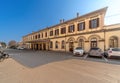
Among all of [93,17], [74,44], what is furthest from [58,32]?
[93,17]

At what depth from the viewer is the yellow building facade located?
19.8m

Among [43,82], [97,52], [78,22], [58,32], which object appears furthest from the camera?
[58,32]

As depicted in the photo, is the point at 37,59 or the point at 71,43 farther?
the point at 71,43

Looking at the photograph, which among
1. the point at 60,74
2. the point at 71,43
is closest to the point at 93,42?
the point at 71,43

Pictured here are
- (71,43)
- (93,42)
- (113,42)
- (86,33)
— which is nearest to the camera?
(113,42)

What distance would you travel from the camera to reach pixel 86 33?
2414cm

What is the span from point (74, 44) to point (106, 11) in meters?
10.9

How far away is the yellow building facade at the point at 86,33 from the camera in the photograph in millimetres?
19781

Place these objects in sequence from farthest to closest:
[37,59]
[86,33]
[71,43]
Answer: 1. [71,43]
2. [86,33]
3. [37,59]

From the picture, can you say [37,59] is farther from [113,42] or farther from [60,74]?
[113,42]

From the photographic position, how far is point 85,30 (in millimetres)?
24578

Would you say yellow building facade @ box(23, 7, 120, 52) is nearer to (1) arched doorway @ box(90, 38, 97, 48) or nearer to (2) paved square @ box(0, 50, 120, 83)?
(1) arched doorway @ box(90, 38, 97, 48)

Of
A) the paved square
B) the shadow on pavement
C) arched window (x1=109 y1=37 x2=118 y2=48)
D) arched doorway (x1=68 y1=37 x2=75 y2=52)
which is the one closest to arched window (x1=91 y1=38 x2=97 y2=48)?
arched window (x1=109 y1=37 x2=118 y2=48)

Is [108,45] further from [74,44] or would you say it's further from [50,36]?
[50,36]
